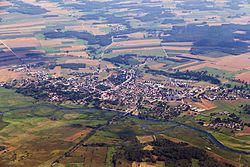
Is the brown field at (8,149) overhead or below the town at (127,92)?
below

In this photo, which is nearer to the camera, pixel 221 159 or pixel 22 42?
pixel 221 159

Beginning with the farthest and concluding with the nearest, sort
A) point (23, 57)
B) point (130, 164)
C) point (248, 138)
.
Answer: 1. point (23, 57)
2. point (248, 138)
3. point (130, 164)

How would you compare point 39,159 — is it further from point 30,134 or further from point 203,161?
point 203,161

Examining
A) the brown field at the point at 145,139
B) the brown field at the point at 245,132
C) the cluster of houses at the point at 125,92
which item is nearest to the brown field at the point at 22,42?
the cluster of houses at the point at 125,92

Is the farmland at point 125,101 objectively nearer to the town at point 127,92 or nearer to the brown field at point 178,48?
the town at point 127,92

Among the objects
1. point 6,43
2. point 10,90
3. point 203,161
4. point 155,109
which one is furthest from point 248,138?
point 6,43

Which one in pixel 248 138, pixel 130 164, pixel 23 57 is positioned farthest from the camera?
pixel 23 57

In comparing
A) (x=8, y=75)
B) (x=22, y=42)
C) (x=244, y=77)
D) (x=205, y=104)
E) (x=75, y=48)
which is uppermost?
(x=22, y=42)

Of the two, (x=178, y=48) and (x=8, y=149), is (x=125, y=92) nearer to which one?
(x=8, y=149)

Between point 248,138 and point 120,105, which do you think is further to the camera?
point 120,105

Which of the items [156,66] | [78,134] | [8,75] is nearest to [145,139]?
[78,134]

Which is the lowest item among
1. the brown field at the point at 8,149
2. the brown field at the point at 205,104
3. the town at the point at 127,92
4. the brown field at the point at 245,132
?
the brown field at the point at 8,149
